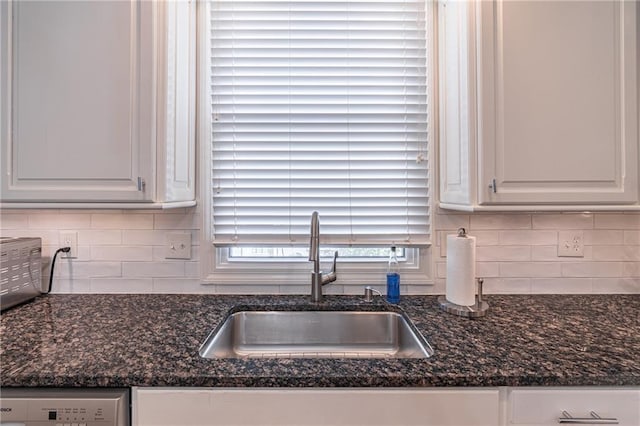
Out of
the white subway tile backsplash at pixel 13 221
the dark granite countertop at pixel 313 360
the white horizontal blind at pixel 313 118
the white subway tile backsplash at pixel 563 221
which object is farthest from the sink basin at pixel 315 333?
the white subway tile backsplash at pixel 13 221

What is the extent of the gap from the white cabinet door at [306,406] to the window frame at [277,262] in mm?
709

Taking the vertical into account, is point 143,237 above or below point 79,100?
below

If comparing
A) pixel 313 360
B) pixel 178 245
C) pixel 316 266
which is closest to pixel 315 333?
pixel 316 266

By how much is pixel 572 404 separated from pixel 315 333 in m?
0.88

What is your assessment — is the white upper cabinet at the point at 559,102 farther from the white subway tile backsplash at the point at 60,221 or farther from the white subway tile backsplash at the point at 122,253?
the white subway tile backsplash at the point at 60,221

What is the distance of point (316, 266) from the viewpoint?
148cm

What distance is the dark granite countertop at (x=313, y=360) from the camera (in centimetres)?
90

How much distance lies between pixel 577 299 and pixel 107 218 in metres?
2.15

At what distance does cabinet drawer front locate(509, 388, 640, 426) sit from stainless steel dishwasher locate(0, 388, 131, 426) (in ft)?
3.45

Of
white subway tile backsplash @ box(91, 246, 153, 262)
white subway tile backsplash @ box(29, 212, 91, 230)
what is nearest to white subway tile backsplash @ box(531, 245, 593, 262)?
white subway tile backsplash @ box(91, 246, 153, 262)

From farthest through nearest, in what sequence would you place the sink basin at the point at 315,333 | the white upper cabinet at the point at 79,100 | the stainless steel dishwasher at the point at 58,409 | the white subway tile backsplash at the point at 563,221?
the white subway tile backsplash at the point at 563,221, the sink basin at the point at 315,333, the white upper cabinet at the point at 79,100, the stainless steel dishwasher at the point at 58,409

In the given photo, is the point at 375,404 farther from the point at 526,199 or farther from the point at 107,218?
the point at 107,218

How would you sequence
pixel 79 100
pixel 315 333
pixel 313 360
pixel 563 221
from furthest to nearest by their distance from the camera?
pixel 563 221 → pixel 315 333 → pixel 79 100 → pixel 313 360

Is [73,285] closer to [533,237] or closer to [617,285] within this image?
[533,237]
